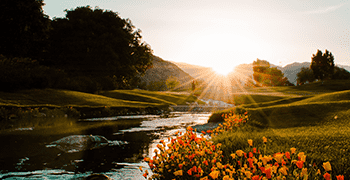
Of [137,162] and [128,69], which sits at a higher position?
[128,69]

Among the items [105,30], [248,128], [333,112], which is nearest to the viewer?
[248,128]

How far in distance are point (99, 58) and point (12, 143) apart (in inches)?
1144

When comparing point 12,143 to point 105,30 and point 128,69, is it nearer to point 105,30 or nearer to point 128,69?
point 128,69

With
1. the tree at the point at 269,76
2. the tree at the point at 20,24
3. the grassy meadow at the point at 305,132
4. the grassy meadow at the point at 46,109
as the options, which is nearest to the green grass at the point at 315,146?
the grassy meadow at the point at 305,132

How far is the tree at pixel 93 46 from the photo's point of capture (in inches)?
1476

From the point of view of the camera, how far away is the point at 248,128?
11.0m

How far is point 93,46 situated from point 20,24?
1203cm

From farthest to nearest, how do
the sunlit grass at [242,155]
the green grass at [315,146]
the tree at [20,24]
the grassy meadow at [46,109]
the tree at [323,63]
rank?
1. the tree at [323,63]
2. the tree at [20,24]
3. the grassy meadow at [46,109]
4. the green grass at [315,146]
5. the sunlit grass at [242,155]

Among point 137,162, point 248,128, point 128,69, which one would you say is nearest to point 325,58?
point 128,69

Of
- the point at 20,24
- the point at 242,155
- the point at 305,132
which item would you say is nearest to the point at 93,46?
the point at 20,24

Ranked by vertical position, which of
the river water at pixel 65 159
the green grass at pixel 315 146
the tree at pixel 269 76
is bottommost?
the river water at pixel 65 159

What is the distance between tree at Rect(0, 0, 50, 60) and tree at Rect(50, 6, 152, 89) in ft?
26.4

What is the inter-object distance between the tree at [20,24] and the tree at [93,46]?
26.4 ft

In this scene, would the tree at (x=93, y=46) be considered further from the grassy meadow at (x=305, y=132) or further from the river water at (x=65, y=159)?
the river water at (x=65, y=159)
